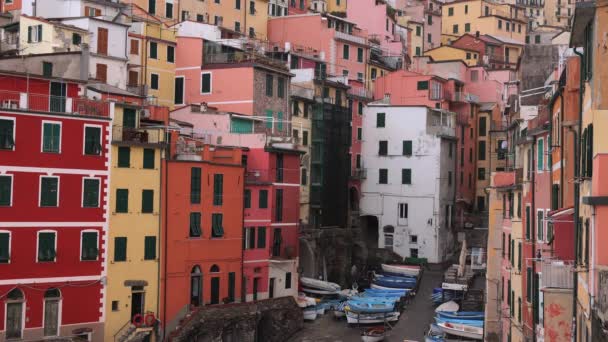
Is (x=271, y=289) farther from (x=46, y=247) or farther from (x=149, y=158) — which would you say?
(x=46, y=247)

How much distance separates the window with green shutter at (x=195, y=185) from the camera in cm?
5300

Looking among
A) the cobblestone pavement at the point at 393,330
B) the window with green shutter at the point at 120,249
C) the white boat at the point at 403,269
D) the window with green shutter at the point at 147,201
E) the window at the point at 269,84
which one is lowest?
the cobblestone pavement at the point at 393,330

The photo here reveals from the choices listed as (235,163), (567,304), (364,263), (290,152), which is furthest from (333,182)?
(567,304)

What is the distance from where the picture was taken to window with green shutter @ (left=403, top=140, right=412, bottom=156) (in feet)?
264

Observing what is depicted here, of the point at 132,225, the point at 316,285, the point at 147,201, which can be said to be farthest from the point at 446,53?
the point at 132,225

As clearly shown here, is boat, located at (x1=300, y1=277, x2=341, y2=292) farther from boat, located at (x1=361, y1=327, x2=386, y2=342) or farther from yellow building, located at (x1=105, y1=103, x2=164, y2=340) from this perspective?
yellow building, located at (x1=105, y1=103, x2=164, y2=340)

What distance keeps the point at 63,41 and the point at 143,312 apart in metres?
23.4

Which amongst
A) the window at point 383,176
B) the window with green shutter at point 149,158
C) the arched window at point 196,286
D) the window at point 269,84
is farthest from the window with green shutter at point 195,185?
the window at point 383,176

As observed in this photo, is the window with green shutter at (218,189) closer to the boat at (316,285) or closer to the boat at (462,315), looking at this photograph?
the boat at (316,285)

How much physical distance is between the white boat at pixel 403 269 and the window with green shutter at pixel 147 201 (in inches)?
1163

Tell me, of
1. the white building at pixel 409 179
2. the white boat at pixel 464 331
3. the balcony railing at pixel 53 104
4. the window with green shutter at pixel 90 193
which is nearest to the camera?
the balcony railing at pixel 53 104

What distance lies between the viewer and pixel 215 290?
54.5 m

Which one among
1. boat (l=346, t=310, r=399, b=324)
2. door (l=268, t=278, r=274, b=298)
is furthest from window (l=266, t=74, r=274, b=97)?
boat (l=346, t=310, r=399, b=324)

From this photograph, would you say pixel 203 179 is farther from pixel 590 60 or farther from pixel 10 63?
pixel 590 60
